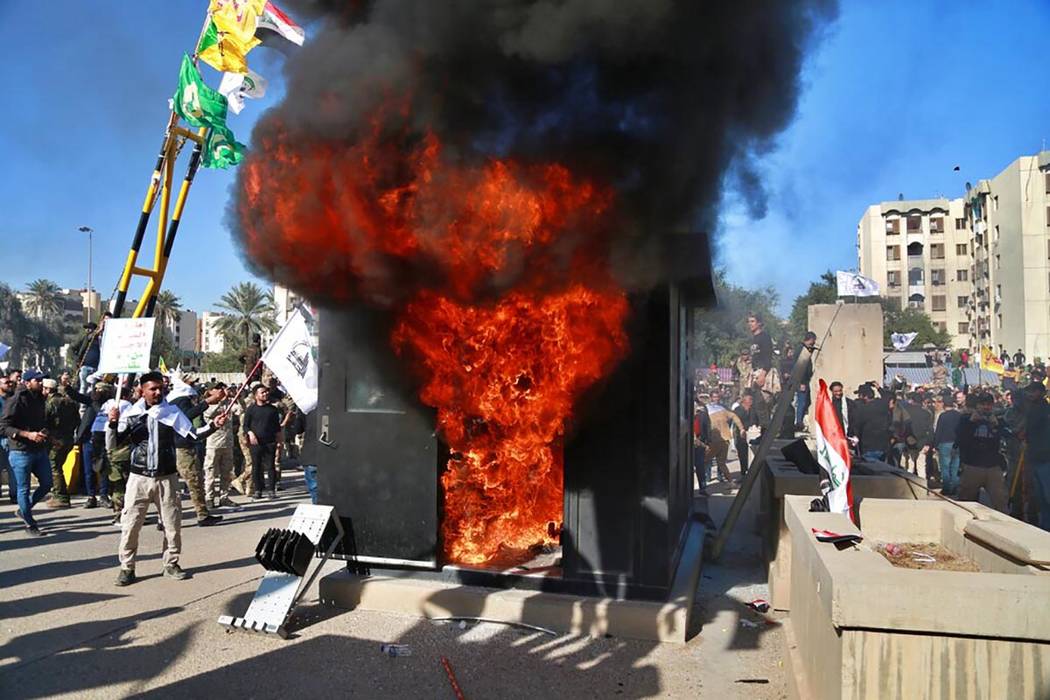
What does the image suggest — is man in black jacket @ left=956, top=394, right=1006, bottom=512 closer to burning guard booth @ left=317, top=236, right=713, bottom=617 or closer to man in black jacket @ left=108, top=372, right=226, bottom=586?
burning guard booth @ left=317, top=236, right=713, bottom=617

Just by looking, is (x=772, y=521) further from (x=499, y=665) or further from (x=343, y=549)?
(x=343, y=549)

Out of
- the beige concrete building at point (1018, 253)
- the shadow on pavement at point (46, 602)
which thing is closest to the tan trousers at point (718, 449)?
the shadow on pavement at point (46, 602)

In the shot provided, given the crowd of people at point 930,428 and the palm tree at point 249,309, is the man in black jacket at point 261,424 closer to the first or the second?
the crowd of people at point 930,428

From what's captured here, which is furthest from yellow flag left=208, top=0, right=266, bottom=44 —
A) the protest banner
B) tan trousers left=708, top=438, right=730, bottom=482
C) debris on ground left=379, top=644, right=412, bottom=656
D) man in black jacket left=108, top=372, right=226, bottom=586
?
tan trousers left=708, top=438, right=730, bottom=482

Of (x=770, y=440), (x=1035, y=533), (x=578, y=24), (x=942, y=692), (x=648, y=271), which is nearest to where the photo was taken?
(x=942, y=692)

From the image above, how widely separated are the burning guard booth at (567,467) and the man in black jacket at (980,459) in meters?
5.48

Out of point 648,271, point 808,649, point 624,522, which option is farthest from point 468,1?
point 808,649

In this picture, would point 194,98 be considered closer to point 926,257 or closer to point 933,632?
point 933,632

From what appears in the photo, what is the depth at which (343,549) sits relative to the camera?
20.2ft

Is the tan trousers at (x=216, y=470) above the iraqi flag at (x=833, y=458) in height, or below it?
below

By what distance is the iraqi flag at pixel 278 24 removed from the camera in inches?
316

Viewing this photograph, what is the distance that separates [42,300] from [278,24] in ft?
240

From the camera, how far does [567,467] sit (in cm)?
567

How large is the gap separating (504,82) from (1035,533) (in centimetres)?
432
